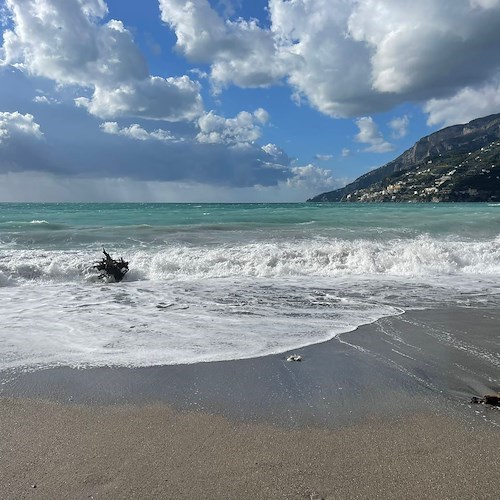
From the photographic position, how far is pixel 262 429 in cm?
357

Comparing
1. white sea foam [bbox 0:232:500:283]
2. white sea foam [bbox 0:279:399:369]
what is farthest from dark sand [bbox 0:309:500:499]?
white sea foam [bbox 0:232:500:283]

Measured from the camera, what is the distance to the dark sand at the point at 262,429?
9.14 ft

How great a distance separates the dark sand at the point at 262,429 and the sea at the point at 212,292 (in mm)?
773

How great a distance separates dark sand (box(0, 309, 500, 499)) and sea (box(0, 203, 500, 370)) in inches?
30.4

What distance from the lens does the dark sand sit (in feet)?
9.14

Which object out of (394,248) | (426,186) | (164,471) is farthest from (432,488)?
(426,186)

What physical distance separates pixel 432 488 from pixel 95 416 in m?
3.04

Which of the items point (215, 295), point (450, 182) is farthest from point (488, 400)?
point (450, 182)

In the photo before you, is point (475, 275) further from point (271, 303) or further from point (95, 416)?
point (95, 416)

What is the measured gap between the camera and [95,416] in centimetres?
385

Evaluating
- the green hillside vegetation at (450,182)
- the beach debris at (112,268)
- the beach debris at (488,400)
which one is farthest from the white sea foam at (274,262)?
the green hillside vegetation at (450,182)

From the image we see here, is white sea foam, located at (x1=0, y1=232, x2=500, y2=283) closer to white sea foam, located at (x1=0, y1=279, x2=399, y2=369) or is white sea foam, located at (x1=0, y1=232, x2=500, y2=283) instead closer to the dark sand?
white sea foam, located at (x1=0, y1=279, x2=399, y2=369)

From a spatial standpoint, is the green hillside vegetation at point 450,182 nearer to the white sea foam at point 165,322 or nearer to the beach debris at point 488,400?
the white sea foam at point 165,322

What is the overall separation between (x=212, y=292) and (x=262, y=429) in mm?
7292
